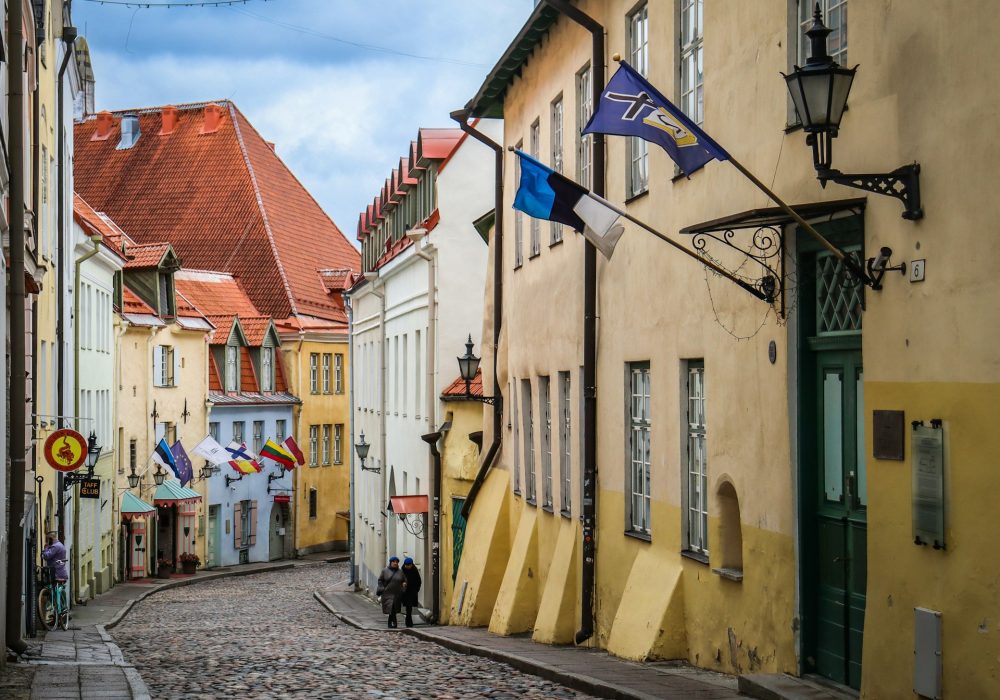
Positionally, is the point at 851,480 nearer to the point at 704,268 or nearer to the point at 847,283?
the point at 847,283

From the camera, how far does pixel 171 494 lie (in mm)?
46312

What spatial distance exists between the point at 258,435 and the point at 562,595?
130 ft

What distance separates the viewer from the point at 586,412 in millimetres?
16797

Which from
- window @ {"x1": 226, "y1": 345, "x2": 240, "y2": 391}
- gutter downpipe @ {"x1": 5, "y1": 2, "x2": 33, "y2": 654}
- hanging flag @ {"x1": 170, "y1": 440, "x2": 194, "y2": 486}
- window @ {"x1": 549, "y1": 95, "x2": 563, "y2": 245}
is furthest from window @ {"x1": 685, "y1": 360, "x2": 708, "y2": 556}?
window @ {"x1": 226, "y1": 345, "x2": 240, "y2": 391}

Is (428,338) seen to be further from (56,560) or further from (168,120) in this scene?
(168,120)

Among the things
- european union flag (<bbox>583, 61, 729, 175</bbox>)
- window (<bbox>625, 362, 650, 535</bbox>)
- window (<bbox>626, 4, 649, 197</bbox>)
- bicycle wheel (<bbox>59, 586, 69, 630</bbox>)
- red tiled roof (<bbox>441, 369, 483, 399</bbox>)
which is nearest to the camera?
european union flag (<bbox>583, 61, 729, 175</bbox>)

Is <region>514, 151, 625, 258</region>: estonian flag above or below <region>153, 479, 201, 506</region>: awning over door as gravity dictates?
above

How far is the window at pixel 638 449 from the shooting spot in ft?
49.2

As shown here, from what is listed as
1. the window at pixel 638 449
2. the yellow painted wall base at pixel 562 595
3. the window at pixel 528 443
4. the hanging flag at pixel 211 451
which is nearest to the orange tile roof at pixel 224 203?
the hanging flag at pixel 211 451

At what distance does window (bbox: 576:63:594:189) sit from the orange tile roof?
41949mm

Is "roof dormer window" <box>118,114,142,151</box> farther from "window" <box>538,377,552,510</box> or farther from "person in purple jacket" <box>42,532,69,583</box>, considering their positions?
"window" <box>538,377,552,510</box>

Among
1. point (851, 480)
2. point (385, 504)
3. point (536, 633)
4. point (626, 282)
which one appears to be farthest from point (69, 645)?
point (385, 504)

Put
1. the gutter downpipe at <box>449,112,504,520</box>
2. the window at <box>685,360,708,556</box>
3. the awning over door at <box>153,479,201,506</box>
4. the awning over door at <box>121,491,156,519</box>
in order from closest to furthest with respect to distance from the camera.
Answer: the window at <box>685,360,708,556</box>
the gutter downpipe at <box>449,112,504,520</box>
the awning over door at <box>121,491,156,519</box>
the awning over door at <box>153,479,201,506</box>

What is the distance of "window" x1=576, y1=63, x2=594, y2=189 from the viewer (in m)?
17.3
